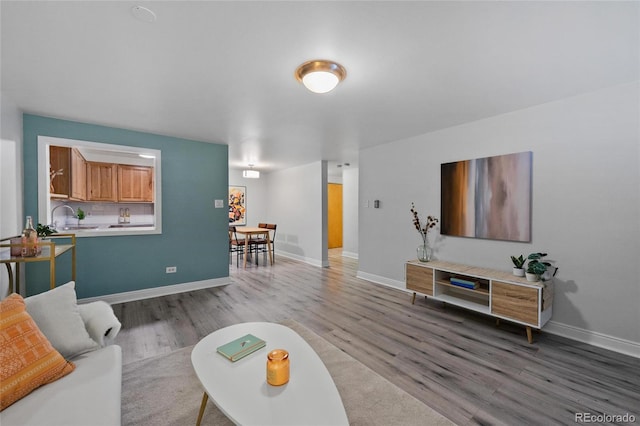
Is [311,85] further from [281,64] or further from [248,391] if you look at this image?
[248,391]

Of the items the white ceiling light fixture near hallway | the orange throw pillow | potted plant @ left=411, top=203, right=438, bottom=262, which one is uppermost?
the white ceiling light fixture near hallway

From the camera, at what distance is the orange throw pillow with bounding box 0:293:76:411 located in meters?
1.19

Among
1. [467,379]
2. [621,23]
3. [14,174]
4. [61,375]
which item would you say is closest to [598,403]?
[467,379]

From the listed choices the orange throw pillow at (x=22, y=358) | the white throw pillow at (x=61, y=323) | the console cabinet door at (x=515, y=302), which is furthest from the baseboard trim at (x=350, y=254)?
the orange throw pillow at (x=22, y=358)

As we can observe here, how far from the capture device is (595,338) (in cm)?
256

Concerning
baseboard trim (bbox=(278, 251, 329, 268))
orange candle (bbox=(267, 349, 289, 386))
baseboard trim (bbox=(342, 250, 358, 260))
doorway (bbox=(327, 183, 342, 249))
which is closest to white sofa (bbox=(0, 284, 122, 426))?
orange candle (bbox=(267, 349, 289, 386))

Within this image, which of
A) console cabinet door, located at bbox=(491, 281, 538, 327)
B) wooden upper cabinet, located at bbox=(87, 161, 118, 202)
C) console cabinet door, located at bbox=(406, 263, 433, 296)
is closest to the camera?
console cabinet door, located at bbox=(491, 281, 538, 327)

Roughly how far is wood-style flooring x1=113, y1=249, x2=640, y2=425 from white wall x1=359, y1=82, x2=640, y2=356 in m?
0.36

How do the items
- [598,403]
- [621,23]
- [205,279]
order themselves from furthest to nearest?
[205,279] < [598,403] < [621,23]

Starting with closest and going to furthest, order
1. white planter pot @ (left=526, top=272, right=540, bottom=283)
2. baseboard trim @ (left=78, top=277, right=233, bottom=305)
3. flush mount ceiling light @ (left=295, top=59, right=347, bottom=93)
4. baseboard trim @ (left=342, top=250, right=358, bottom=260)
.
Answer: flush mount ceiling light @ (left=295, top=59, right=347, bottom=93), white planter pot @ (left=526, top=272, right=540, bottom=283), baseboard trim @ (left=78, top=277, right=233, bottom=305), baseboard trim @ (left=342, top=250, right=358, bottom=260)

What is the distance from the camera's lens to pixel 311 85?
7.07 feet

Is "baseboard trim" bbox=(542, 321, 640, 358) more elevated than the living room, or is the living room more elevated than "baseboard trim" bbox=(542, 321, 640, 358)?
the living room

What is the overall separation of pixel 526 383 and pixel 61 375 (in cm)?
291

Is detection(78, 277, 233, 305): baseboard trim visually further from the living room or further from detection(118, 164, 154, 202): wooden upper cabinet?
detection(118, 164, 154, 202): wooden upper cabinet
